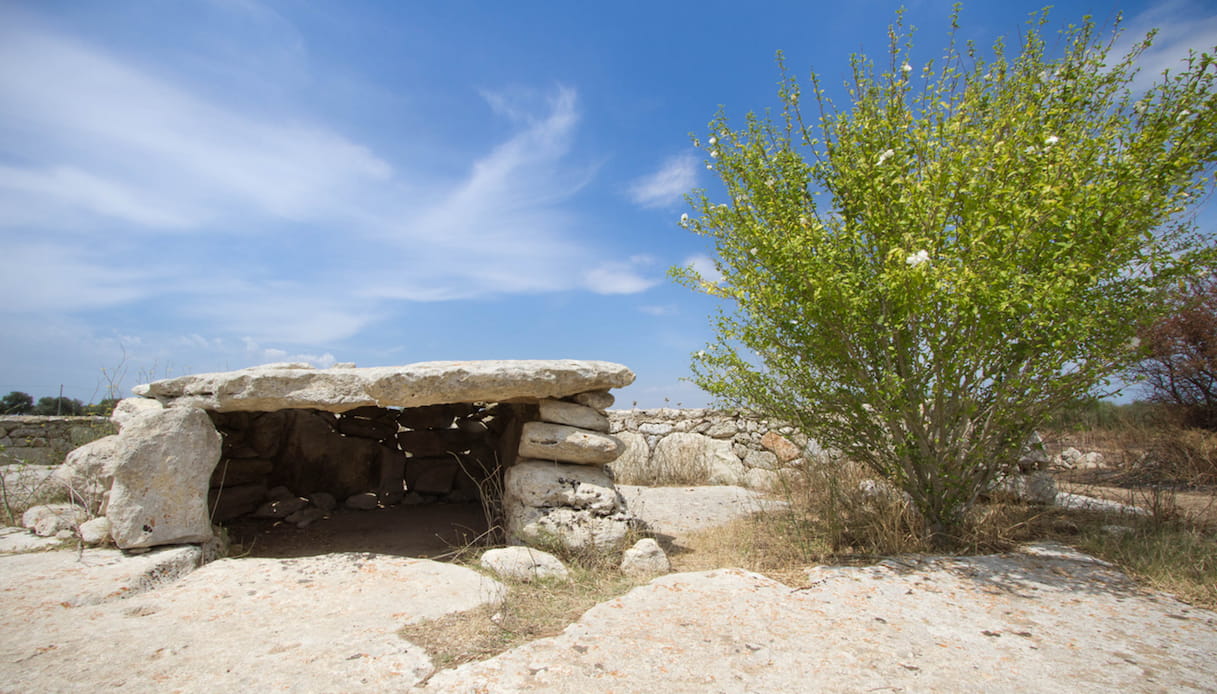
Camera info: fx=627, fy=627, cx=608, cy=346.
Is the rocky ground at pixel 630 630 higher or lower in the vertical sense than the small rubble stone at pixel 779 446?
lower

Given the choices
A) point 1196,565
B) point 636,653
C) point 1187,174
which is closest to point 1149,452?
point 1196,565

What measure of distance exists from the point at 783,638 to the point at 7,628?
13.5 feet

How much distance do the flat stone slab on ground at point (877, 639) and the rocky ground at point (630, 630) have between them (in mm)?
13

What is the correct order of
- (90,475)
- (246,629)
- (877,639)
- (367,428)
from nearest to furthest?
(877,639), (246,629), (90,475), (367,428)

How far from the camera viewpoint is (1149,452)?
8.66 m

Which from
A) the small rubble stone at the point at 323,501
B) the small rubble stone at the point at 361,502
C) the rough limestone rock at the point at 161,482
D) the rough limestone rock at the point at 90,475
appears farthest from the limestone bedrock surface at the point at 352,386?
the small rubble stone at the point at 361,502

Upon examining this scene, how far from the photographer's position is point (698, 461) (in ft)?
30.6

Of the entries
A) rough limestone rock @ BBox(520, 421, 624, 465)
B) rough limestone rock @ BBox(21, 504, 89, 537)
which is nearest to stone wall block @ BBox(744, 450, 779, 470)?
rough limestone rock @ BBox(520, 421, 624, 465)

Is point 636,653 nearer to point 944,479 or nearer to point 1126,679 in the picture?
point 1126,679

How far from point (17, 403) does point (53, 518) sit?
882cm

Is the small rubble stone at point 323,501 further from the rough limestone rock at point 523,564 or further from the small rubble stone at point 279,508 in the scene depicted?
the rough limestone rock at point 523,564

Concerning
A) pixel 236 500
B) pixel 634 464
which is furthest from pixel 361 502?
pixel 634 464

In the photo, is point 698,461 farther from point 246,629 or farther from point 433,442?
point 246,629

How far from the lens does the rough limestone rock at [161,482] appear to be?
177 inches
